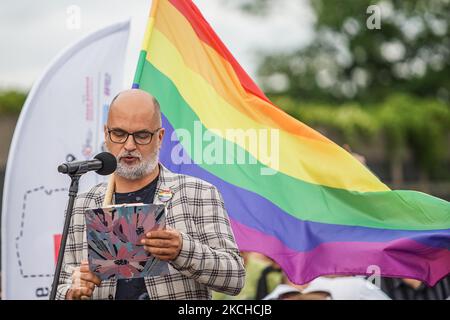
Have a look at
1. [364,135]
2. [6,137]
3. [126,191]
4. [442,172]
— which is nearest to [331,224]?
[126,191]

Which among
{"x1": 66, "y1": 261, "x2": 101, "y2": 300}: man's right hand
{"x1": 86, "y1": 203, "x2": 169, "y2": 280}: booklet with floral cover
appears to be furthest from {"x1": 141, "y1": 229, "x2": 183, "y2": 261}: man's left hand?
{"x1": 66, "y1": 261, "x2": 101, "y2": 300}: man's right hand

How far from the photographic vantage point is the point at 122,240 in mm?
3703

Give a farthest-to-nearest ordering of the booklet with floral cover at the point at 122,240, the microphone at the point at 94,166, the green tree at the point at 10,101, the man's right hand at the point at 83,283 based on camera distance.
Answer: the green tree at the point at 10,101 < the man's right hand at the point at 83,283 < the microphone at the point at 94,166 < the booklet with floral cover at the point at 122,240

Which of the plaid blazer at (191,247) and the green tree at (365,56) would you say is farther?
the green tree at (365,56)

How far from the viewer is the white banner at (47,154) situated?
5887 millimetres

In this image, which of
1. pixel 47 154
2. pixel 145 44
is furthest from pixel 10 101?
pixel 145 44

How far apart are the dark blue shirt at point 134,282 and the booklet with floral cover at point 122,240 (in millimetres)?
207

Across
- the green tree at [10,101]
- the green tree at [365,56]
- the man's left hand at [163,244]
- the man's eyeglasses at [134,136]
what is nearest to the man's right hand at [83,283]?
the man's left hand at [163,244]

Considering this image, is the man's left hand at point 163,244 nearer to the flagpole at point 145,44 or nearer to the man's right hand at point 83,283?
the man's right hand at point 83,283

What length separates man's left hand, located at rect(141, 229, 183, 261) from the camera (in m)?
3.67

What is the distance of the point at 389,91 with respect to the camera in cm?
3828

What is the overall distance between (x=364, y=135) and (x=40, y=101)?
18.4 m

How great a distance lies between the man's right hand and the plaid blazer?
9 centimetres

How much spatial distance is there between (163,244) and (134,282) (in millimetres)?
415
